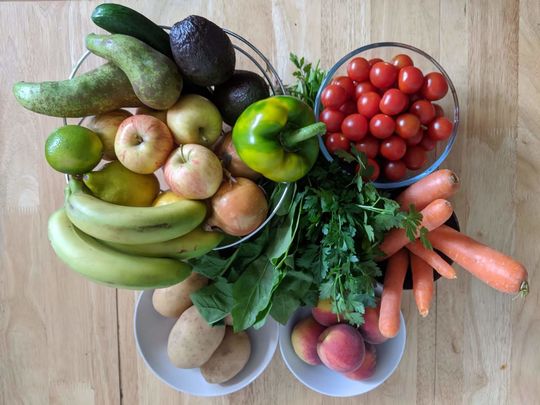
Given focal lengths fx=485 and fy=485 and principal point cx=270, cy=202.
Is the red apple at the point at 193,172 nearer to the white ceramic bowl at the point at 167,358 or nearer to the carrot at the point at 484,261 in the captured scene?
the white ceramic bowl at the point at 167,358

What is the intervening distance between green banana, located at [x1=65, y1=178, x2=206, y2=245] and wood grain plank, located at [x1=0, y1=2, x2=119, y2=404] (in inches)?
11.2

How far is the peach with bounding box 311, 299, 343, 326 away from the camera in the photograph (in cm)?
80

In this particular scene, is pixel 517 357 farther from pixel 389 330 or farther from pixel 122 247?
pixel 122 247

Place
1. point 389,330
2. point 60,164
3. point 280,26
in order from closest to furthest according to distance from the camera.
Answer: point 60,164 → point 389,330 → point 280,26

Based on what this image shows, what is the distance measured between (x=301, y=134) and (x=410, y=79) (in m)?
0.23

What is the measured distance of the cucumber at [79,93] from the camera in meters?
0.66

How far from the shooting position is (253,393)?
0.89 meters

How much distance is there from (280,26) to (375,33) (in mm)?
167

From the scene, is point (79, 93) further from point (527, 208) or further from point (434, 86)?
point (527, 208)

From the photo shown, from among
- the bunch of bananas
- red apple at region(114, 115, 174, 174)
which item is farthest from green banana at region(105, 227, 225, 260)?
red apple at region(114, 115, 174, 174)

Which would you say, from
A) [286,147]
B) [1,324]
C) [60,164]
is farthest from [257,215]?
[1,324]

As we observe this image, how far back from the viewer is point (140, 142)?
25.8 inches

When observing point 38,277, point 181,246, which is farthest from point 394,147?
point 38,277

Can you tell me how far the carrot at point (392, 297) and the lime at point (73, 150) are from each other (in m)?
0.48
